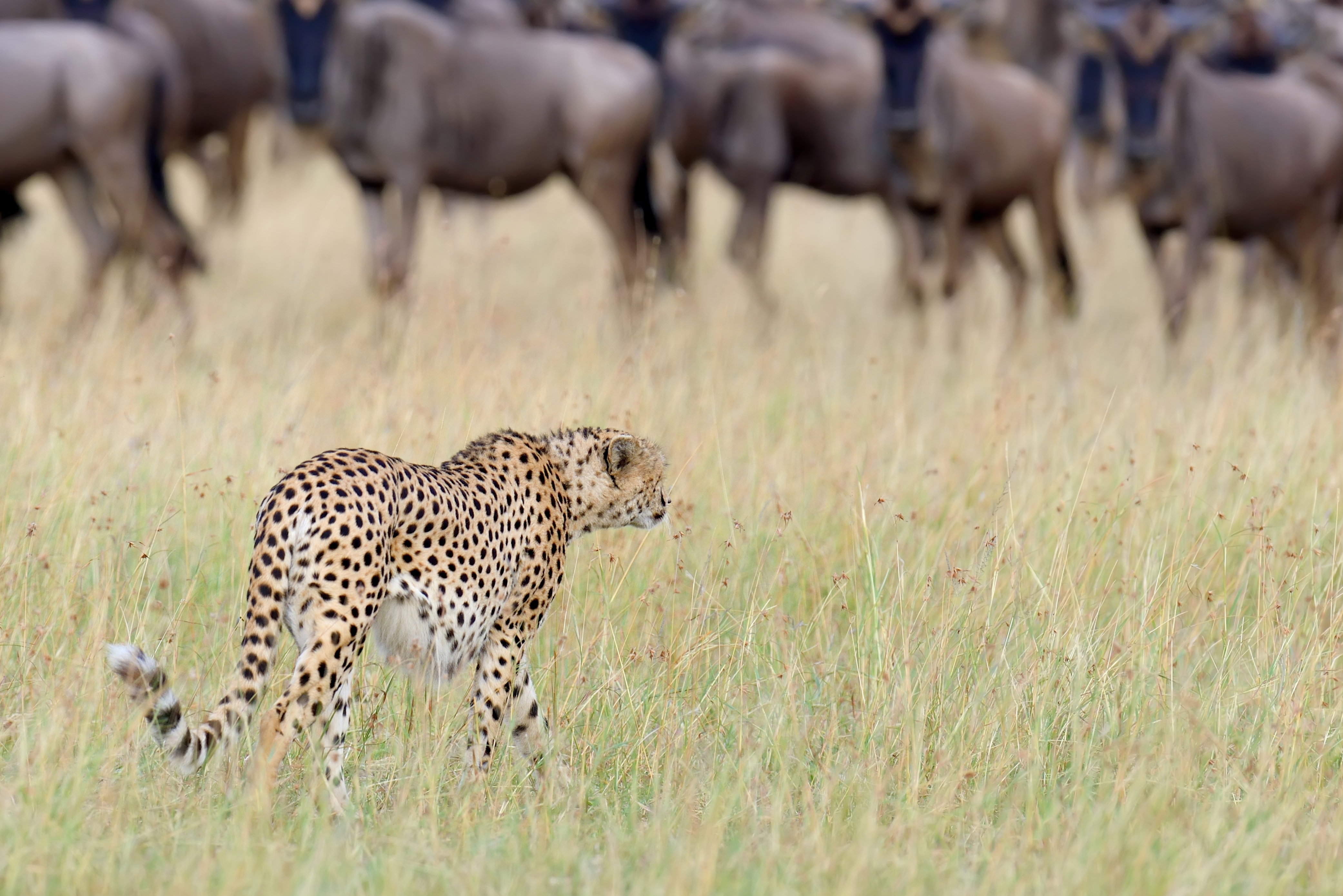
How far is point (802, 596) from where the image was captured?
4742mm

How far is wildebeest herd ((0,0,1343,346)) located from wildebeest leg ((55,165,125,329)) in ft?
0.05

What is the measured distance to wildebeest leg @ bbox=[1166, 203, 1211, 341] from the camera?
A: 33.2ft

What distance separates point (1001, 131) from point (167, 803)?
9.55 m

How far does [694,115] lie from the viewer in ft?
40.9

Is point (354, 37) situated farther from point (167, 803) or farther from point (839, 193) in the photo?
point (167, 803)

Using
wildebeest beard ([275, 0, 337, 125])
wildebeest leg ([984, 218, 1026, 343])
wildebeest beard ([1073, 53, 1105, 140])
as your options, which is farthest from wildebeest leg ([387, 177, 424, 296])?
wildebeest beard ([1073, 53, 1105, 140])

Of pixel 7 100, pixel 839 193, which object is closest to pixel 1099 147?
pixel 839 193

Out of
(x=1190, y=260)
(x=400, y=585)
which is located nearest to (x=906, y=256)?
(x=1190, y=260)

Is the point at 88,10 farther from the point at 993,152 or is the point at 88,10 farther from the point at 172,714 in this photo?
the point at 172,714

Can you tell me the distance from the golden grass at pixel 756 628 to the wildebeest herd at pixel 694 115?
1.86 metres

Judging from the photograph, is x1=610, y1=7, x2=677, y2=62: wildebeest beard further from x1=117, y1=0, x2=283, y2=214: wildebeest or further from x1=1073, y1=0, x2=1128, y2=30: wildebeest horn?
x1=1073, y1=0, x2=1128, y2=30: wildebeest horn

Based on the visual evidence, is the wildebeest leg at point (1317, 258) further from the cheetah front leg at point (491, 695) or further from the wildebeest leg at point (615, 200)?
the cheetah front leg at point (491, 695)

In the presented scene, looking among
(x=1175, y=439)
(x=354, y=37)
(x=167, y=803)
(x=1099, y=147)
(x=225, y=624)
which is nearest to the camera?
(x=167, y=803)

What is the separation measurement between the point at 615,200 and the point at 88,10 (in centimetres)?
320
